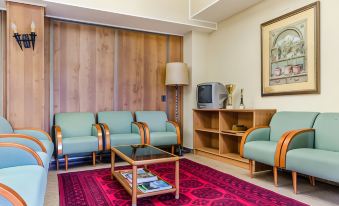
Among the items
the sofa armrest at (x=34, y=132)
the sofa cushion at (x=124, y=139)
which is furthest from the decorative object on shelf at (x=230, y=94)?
the sofa armrest at (x=34, y=132)

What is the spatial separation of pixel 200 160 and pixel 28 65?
124 inches

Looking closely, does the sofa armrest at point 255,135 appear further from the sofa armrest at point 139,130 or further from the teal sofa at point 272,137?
the sofa armrest at point 139,130

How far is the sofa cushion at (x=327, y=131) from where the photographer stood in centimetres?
279

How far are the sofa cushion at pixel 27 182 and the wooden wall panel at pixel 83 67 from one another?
2434 millimetres

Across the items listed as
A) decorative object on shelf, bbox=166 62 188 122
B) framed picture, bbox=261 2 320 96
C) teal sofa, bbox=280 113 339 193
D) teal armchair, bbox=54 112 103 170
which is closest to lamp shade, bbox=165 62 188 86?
decorative object on shelf, bbox=166 62 188 122

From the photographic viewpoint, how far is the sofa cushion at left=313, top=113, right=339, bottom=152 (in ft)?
9.16

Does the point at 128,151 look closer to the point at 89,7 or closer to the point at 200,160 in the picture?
the point at 200,160

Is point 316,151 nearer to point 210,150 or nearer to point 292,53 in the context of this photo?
point 292,53

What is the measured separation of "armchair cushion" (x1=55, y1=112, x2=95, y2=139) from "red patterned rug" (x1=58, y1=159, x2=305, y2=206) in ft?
2.73

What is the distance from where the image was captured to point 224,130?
14.0ft

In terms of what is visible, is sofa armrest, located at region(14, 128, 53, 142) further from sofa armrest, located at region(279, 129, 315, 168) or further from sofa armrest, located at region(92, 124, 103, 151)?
sofa armrest, located at region(279, 129, 315, 168)

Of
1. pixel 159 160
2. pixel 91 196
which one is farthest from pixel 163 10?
pixel 91 196

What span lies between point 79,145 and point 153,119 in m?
1.54

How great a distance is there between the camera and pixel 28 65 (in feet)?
12.3
